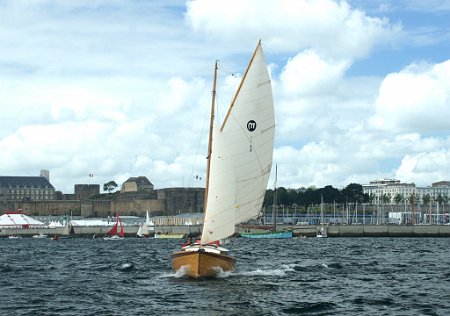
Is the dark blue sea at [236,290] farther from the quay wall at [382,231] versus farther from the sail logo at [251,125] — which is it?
the quay wall at [382,231]

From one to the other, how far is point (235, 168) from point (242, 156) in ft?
3.04

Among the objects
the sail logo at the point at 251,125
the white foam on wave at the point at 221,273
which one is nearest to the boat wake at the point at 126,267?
the white foam on wave at the point at 221,273

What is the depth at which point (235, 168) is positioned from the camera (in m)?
52.5

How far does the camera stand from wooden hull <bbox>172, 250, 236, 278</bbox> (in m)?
50.3

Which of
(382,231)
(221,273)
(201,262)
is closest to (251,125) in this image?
(201,262)

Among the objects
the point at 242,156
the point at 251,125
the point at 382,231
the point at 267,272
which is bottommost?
the point at 267,272

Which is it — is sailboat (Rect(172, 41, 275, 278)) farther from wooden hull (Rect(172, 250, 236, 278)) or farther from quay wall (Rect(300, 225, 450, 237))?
quay wall (Rect(300, 225, 450, 237))

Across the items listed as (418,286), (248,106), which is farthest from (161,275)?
(418,286)

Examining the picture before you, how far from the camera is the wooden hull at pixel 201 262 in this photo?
5028 cm

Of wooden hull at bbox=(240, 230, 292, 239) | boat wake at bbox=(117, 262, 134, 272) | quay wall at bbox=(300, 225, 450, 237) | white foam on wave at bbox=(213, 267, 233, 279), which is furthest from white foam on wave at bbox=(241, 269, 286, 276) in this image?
quay wall at bbox=(300, 225, 450, 237)

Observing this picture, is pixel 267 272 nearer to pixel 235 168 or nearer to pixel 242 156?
pixel 235 168

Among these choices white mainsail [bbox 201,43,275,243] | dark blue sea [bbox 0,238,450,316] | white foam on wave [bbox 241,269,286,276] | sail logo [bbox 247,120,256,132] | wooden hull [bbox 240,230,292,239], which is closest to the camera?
dark blue sea [bbox 0,238,450,316]

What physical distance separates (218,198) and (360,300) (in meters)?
11.4

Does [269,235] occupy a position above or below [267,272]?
above
